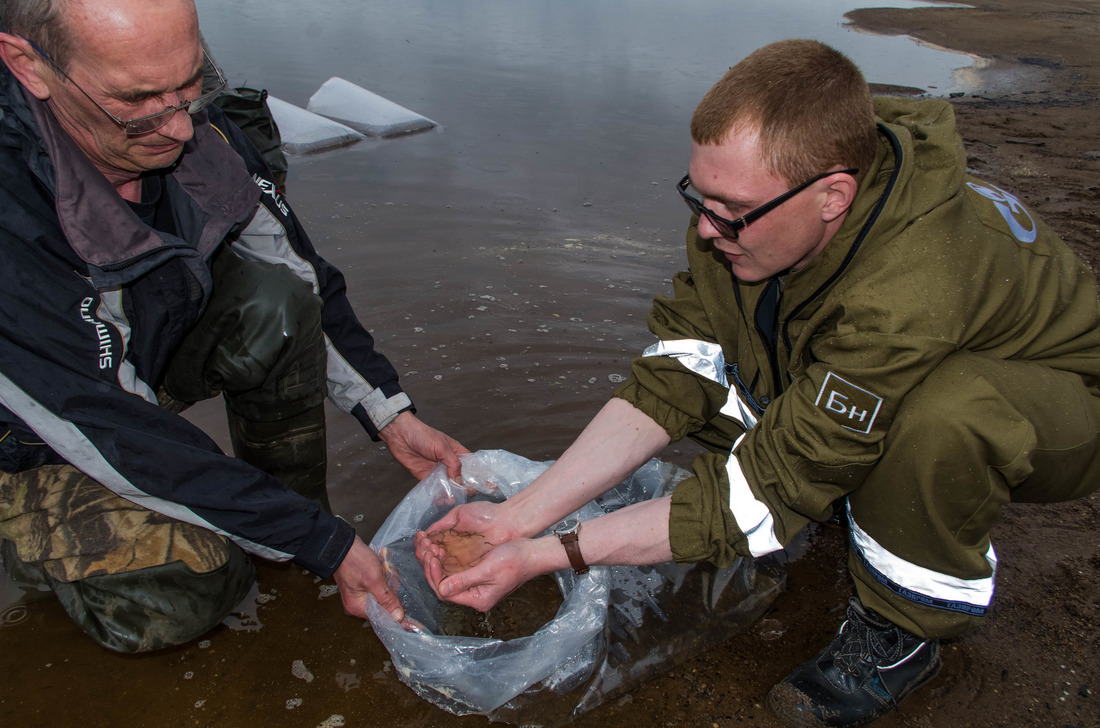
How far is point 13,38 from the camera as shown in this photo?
1.43 metres

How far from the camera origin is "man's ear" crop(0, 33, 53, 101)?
4.74 ft

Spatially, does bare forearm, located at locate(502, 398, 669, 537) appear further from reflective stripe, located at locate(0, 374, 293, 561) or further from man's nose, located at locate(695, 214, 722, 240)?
reflective stripe, located at locate(0, 374, 293, 561)

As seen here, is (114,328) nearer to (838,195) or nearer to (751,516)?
(751,516)

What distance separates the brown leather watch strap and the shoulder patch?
23.8 inches

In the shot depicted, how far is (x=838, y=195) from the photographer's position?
1.54 m

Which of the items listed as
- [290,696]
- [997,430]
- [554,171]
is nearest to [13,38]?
[290,696]

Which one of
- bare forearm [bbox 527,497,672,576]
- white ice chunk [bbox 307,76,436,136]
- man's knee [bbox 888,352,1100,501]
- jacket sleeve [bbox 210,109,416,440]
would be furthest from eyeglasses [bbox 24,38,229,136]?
white ice chunk [bbox 307,76,436,136]

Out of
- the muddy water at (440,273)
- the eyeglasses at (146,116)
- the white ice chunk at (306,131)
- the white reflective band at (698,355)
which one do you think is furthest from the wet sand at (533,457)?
the eyeglasses at (146,116)

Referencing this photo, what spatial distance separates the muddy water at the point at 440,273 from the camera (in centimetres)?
175

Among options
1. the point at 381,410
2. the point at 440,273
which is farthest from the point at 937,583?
the point at 440,273

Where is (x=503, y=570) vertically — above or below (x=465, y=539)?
above

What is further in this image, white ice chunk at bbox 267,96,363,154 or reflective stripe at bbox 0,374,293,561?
white ice chunk at bbox 267,96,363,154

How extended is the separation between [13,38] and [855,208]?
5.48ft

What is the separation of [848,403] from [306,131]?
500 cm
